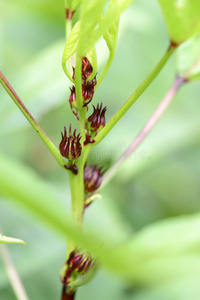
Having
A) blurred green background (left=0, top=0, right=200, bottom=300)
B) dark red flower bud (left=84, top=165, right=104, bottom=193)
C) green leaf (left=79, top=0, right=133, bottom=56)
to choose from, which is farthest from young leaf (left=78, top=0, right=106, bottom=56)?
blurred green background (left=0, top=0, right=200, bottom=300)

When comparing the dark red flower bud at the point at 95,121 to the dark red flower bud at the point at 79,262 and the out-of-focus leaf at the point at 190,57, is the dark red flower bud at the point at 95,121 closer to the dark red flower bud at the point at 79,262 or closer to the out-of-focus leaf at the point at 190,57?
the dark red flower bud at the point at 79,262

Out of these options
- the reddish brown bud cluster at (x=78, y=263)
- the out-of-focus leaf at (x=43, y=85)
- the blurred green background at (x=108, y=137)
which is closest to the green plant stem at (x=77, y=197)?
the reddish brown bud cluster at (x=78, y=263)

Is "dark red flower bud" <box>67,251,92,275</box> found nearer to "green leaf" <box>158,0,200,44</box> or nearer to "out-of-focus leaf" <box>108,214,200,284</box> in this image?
"out-of-focus leaf" <box>108,214,200,284</box>

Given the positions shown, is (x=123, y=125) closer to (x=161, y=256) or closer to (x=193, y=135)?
(x=193, y=135)

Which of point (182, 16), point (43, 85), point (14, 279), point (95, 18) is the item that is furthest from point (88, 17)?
point (43, 85)

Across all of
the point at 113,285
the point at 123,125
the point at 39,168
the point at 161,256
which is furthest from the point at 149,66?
the point at 161,256

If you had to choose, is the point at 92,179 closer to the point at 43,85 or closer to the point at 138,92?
the point at 138,92
